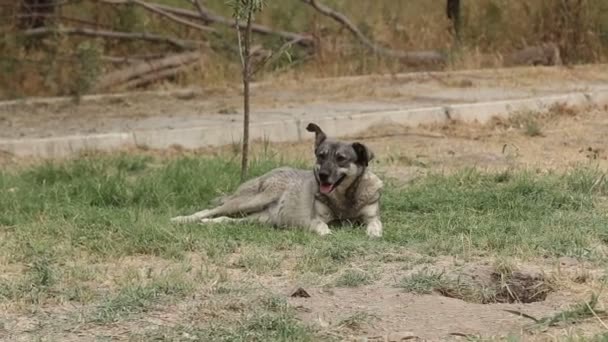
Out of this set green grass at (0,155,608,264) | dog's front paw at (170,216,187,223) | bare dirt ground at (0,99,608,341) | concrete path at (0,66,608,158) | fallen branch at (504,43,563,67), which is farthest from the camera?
fallen branch at (504,43,563,67)

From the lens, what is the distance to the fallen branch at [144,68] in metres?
13.7

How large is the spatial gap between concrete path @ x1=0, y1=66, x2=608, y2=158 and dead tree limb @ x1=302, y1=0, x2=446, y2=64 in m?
0.93

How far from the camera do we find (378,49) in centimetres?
1548

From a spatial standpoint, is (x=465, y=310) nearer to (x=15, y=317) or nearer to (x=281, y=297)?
(x=281, y=297)

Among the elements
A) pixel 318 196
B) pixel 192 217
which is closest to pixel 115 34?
pixel 192 217

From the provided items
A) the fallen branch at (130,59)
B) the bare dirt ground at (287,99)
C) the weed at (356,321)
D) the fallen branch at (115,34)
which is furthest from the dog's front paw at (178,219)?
the fallen branch at (130,59)

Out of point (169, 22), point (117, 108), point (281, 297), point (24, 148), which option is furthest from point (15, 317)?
point (169, 22)

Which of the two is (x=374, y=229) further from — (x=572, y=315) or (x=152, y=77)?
(x=152, y=77)

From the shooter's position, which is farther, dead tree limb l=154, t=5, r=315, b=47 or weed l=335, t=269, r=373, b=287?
dead tree limb l=154, t=5, r=315, b=47

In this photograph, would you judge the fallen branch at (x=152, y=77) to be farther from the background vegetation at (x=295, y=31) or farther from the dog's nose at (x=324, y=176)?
the dog's nose at (x=324, y=176)

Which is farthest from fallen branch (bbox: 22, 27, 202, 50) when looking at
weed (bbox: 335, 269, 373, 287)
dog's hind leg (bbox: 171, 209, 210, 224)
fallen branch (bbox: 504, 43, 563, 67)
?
weed (bbox: 335, 269, 373, 287)

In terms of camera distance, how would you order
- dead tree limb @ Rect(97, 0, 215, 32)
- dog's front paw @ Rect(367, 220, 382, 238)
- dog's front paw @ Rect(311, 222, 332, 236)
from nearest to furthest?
dog's front paw @ Rect(367, 220, 382, 238) → dog's front paw @ Rect(311, 222, 332, 236) → dead tree limb @ Rect(97, 0, 215, 32)

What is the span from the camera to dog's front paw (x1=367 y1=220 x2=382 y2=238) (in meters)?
7.04

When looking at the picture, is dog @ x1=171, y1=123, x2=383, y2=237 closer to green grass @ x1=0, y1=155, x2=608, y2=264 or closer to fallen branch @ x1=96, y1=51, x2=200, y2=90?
green grass @ x1=0, y1=155, x2=608, y2=264
